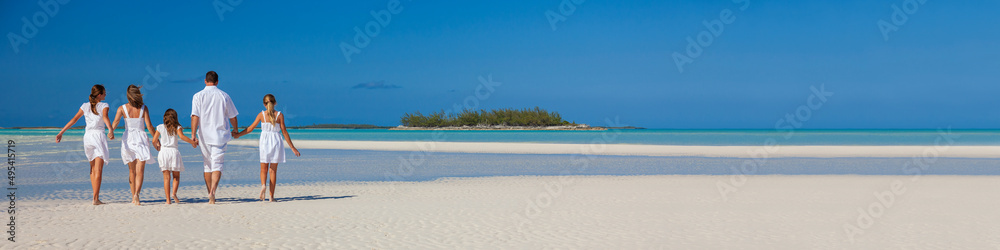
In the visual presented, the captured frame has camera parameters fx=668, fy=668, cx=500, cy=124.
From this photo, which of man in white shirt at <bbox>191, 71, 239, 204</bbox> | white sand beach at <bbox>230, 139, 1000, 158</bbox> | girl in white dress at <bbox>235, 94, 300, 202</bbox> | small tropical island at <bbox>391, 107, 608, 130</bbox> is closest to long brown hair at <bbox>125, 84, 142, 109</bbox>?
man in white shirt at <bbox>191, 71, 239, 204</bbox>

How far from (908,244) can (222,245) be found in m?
5.98

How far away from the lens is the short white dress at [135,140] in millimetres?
7812

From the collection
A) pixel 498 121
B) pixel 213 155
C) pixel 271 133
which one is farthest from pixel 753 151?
pixel 498 121

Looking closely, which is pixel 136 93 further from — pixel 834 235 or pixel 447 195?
pixel 834 235

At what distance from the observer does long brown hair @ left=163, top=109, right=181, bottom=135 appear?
803 centimetres

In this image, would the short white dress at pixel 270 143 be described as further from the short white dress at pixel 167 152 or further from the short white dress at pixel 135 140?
the short white dress at pixel 135 140

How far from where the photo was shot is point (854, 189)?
10992 mm

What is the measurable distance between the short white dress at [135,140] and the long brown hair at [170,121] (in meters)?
0.25

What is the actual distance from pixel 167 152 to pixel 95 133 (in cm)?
79

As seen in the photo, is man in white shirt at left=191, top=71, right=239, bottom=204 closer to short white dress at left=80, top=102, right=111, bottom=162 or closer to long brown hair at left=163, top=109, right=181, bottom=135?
long brown hair at left=163, top=109, right=181, bottom=135

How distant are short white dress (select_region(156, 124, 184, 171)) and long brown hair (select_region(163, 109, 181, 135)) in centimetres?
4

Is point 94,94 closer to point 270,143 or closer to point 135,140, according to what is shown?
point 135,140

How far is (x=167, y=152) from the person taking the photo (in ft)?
26.9

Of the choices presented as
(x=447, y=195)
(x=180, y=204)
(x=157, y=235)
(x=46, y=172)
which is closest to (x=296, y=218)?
(x=157, y=235)
